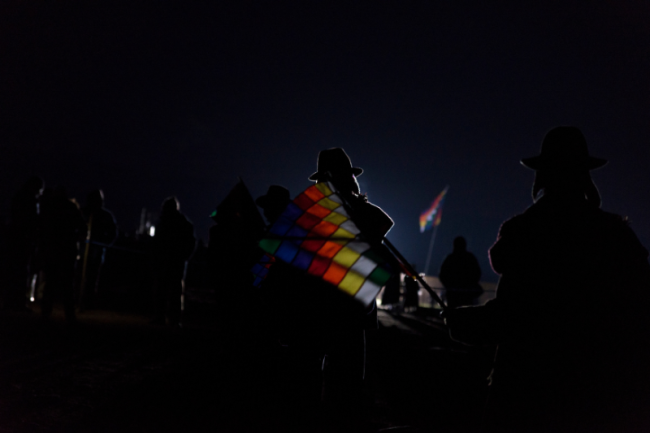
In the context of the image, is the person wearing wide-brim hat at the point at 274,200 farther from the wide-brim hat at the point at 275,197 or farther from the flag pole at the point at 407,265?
the flag pole at the point at 407,265

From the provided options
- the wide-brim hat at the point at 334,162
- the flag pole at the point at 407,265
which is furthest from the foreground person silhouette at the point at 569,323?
the wide-brim hat at the point at 334,162

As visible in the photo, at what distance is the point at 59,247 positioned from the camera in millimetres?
6969

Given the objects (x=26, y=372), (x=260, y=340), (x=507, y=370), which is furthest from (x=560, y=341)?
(x=26, y=372)

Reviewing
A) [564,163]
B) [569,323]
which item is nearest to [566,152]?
[564,163]

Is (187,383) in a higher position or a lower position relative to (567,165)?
lower

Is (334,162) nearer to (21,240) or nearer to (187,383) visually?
(187,383)

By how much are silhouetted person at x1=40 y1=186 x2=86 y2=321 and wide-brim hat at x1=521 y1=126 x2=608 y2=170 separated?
24.8 feet

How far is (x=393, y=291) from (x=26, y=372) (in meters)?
14.8

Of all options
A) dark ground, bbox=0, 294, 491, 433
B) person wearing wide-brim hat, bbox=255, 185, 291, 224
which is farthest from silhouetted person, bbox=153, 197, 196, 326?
person wearing wide-brim hat, bbox=255, 185, 291, 224

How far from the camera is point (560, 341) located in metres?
1.54

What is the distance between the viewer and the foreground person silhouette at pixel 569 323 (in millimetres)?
1490

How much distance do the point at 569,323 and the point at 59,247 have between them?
25.3 feet

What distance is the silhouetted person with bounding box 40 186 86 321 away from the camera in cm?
694

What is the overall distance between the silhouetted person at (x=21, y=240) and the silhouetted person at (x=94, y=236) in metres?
0.99
